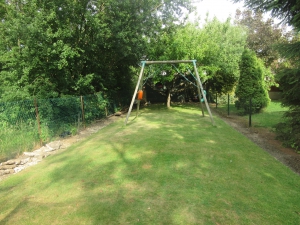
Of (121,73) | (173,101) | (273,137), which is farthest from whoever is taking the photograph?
(173,101)

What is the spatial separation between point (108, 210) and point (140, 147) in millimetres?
3109

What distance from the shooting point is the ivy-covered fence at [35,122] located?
6441mm

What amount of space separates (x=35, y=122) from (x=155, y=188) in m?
5.26

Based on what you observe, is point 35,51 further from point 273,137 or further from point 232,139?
point 273,137

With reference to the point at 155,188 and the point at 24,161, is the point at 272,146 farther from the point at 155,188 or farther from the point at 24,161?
the point at 24,161

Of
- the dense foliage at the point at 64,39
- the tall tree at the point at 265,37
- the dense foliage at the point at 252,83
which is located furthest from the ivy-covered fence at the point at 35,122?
the tall tree at the point at 265,37

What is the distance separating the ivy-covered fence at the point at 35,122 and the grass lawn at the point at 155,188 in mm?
1371

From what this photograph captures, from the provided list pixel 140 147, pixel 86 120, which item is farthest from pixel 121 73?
pixel 140 147

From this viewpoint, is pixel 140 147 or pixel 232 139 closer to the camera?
pixel 140 147

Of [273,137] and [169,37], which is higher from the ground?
[169,37]

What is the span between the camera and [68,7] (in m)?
9.91

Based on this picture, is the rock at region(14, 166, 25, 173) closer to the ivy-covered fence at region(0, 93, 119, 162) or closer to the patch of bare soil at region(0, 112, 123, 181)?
the patch of bare soil at region(0, 112, 123, 181)

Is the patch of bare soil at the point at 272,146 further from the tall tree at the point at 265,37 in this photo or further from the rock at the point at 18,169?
the tall tree at the point at 265,37

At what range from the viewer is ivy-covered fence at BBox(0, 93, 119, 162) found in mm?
6441
